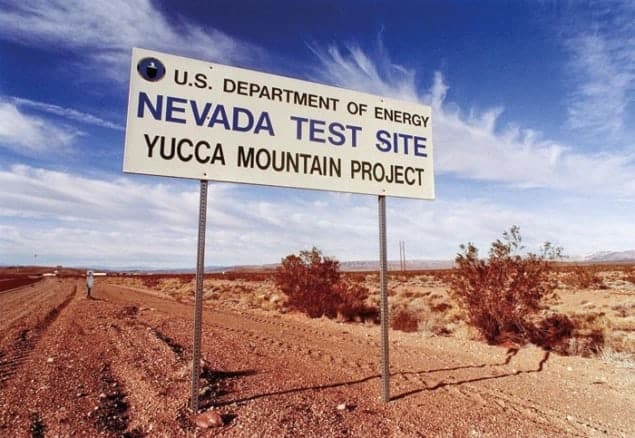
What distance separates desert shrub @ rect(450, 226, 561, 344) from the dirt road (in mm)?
1368

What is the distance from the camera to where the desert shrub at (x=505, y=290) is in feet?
31.5

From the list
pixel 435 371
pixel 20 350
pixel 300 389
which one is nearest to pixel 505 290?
pixel 435 371

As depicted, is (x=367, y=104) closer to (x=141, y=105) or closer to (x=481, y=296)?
(x=141, y=105)

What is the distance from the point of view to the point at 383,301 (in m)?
4.70

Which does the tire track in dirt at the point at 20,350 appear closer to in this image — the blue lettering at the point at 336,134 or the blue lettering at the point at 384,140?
the blue lettering at the point at 336,134

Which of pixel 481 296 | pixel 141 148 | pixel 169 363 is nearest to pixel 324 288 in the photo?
pixel 481 296

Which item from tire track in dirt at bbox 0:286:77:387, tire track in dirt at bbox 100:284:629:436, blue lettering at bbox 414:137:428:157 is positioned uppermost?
blue lettering at bbox 414:137:428:157

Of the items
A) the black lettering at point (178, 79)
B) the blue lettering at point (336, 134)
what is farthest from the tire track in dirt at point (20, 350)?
the blue lettering at point (336, 134)

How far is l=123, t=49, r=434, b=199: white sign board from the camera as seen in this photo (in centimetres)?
414

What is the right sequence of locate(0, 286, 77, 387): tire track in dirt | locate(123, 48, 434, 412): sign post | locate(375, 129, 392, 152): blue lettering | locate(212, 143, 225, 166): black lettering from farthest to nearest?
locate(0, 286, 77, 387): tire track in dirt, locate(375, 129, 392, 152): blue lettering, locate(212, 143, 225, 166): black lettering, locate(123, 48, 434, 412): sign post

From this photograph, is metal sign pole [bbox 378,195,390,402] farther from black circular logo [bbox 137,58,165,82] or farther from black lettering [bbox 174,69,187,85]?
black circular logo [bbox 137,58,165,82]

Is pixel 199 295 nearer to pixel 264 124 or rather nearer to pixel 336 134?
pixel 264 124

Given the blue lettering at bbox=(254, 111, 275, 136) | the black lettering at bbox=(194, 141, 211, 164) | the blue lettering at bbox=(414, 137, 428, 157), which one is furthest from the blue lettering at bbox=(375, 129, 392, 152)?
the black lettering at bbox=(194, 141, 211, 164)

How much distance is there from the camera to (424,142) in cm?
535
